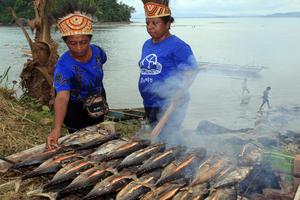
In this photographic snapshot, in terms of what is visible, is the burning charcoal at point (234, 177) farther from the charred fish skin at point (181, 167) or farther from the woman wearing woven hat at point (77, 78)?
the woman wearing woven hat at point (77, 78)

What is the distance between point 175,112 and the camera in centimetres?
509

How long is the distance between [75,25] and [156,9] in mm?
1043

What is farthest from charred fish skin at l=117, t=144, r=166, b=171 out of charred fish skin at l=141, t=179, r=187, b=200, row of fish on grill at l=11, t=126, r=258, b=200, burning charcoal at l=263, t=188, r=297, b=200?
burning charcoal at l=263, t=188, r=297, b=200

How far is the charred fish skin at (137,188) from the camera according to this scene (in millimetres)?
3400


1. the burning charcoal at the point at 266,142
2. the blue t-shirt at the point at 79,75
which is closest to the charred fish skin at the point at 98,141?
the blue t-shirt at the point at 79,75

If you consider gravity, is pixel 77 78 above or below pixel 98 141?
above

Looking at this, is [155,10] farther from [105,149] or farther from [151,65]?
[105,149]

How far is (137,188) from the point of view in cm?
349

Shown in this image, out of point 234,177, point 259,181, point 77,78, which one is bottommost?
point 259,181

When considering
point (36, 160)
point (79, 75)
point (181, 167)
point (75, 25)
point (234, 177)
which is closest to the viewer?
point (234, 177)

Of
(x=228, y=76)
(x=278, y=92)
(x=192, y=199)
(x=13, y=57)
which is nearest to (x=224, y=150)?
(x=192, y=199)

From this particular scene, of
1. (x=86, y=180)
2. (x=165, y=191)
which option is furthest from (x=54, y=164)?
(x=165, y=191)

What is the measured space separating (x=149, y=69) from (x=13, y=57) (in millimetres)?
39744

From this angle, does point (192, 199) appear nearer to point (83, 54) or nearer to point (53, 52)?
point (83, 54)
